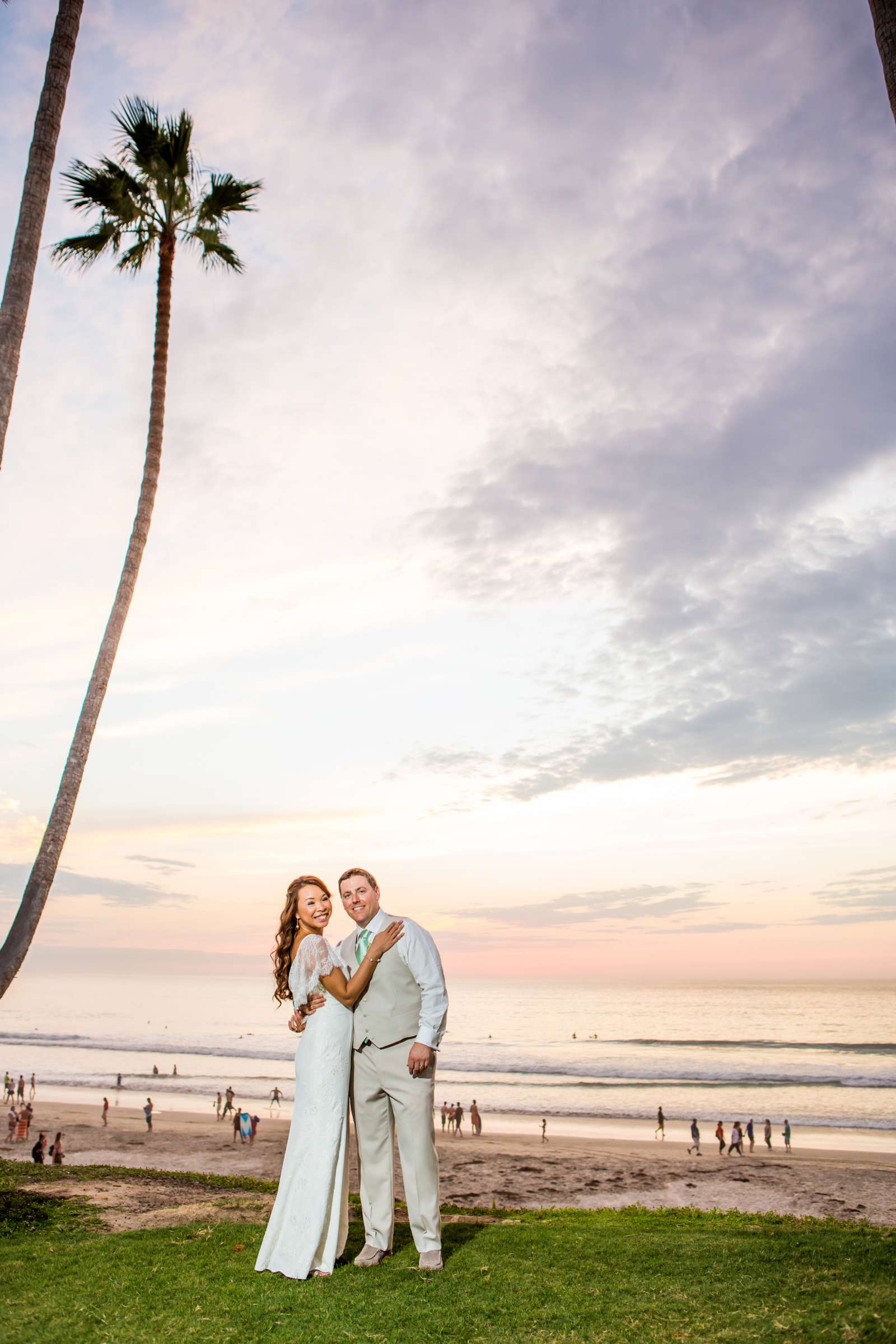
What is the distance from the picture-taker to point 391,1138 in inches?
232

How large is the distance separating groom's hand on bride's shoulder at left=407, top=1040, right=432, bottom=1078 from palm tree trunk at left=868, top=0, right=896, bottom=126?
684cm

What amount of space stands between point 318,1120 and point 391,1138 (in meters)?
0.66

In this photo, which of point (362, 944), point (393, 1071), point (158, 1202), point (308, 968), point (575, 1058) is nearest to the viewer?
point (308, 968)

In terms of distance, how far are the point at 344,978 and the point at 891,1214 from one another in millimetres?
18651

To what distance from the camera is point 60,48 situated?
9031mm

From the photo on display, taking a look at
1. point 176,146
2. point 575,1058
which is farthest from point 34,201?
point 575,1058

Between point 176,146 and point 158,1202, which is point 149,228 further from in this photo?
point 158,1202

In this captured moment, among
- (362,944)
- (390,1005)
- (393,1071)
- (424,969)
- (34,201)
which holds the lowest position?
(393,1071)

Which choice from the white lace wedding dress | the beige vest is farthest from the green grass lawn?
the beige vest

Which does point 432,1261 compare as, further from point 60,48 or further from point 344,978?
point 60,48

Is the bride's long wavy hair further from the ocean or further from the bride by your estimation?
the ocean

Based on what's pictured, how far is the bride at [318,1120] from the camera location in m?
5.50

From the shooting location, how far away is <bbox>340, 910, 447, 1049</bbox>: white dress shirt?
5.61m

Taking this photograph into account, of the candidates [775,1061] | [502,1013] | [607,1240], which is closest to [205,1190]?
[607,1240]
